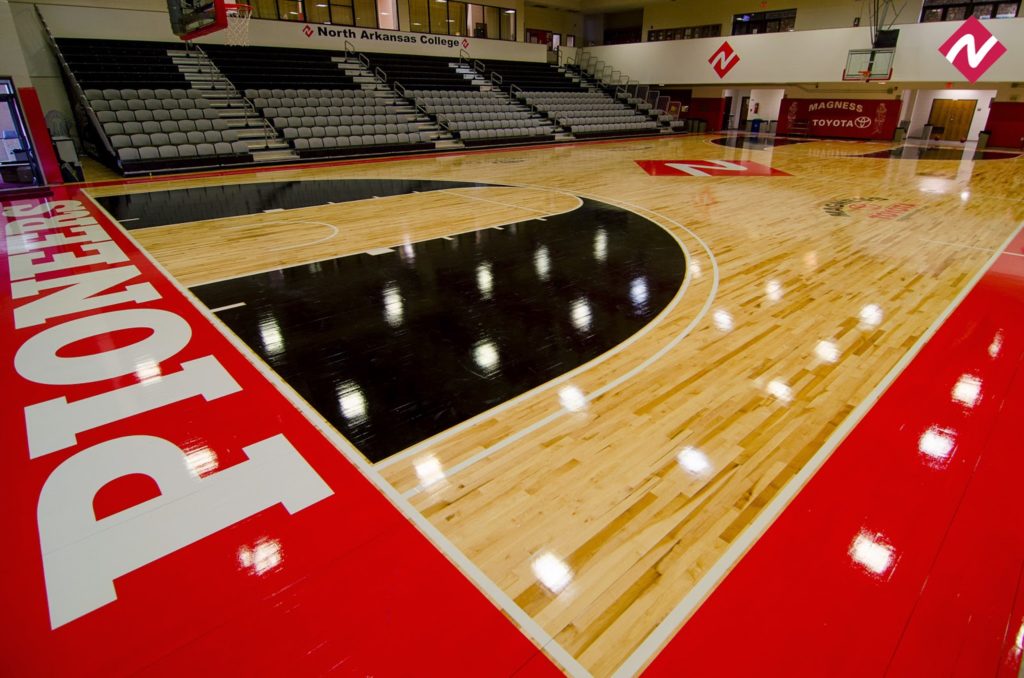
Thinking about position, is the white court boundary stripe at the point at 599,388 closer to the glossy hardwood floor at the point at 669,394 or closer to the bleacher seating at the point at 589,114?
the glossy hardwood floor at the point at 669,394

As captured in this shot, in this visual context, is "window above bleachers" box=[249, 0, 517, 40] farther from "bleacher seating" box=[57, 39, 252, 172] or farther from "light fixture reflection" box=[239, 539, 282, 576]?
"light fixture reflection" box=[239, 539, 282, 576]

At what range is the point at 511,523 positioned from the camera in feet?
6.31

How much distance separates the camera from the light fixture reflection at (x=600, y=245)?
503 centimetres

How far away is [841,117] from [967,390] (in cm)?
1953

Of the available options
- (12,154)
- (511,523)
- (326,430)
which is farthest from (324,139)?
(511,523)

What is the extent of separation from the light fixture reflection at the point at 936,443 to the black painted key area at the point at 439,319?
59.9 inches

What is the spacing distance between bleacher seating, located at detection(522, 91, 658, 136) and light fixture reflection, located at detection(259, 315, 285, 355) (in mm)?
14378

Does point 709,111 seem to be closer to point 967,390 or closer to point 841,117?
point 841,117

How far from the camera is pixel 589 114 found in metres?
17.5

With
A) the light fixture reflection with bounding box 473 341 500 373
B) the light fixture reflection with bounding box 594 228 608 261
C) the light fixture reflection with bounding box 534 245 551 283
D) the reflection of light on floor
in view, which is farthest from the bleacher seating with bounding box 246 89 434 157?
the reflection of light on floor

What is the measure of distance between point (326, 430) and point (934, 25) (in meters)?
18.9

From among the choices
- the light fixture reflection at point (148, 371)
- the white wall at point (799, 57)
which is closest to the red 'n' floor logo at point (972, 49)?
the white wall at point (799, 57)

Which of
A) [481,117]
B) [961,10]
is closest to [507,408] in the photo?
[481,117]

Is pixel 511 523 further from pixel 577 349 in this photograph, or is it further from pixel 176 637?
pixel 577 349
